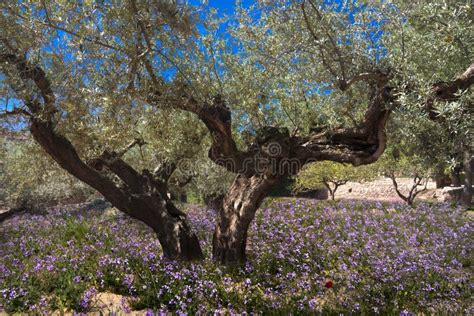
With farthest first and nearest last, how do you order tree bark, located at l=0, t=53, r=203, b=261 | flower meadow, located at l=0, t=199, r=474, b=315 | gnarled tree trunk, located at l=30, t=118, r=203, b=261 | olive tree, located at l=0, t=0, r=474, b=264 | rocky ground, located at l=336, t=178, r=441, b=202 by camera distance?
1. rocky ground, located at l=336, t=178, r=441, b=202
2. gnarled tree trunk, located at l=30, t=118, r=203, b=261
3. flower meadow, located at l=0, t=199, r=474, b=315
4. tree bark, located at l=0, t=53, r=203, b=261
5. olive tree, located at l=0, t=0, r=474, b=264

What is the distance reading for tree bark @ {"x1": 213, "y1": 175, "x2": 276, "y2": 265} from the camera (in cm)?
753

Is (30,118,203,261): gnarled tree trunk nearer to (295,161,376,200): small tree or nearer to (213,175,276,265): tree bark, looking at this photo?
(213,175,276,265): tree bark

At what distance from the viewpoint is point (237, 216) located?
25.2ft

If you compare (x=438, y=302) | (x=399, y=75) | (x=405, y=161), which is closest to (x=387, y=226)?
(x=438, y=302)

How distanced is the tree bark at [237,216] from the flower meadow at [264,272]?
1.07 feet

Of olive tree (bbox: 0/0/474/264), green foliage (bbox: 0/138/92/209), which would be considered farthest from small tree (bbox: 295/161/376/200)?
olive tree (bbox: 0/0/474/264)

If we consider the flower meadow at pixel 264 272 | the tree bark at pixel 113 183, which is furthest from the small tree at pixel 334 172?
the tree bark at pixel 113 183

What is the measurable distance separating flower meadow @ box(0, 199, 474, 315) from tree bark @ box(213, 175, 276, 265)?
1.07 ft

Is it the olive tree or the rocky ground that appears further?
the rocky ground

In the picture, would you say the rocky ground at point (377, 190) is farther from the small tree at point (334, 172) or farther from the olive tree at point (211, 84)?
the olive tree at point (211, 84)

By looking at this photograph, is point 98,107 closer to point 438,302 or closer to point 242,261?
point 242,261

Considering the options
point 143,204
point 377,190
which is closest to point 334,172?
point 377,190

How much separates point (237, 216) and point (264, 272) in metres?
1.22

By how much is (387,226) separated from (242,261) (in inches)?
237
